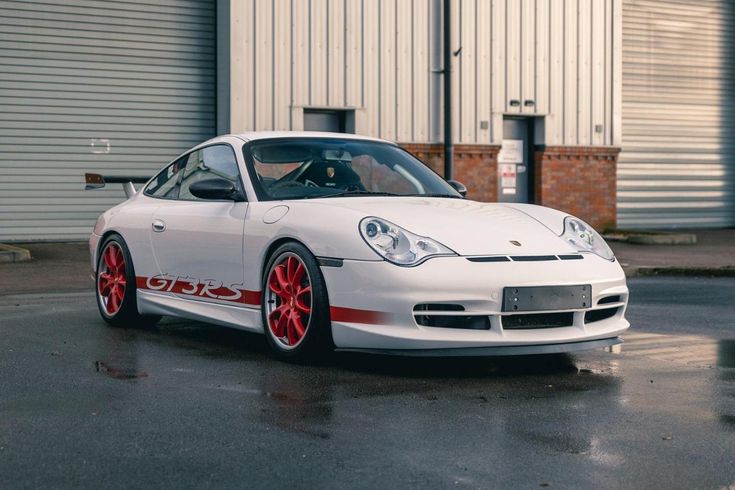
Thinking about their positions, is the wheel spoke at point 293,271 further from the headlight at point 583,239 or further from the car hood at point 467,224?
the headlight at point 583,239

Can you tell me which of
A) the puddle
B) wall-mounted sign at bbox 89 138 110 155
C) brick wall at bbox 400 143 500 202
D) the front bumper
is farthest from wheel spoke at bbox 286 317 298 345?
brick wall at bbox 400 143 500 202

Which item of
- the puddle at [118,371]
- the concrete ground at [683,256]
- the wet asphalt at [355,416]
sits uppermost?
the concrete ground at [683,256]

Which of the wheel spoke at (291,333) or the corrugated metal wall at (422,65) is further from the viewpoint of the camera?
the corrugated metal wall at (422,65)

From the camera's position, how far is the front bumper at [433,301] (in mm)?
6301

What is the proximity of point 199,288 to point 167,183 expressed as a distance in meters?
1.16

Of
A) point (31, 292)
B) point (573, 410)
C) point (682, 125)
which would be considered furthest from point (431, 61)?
point (573, 410)

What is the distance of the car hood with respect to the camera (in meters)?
6.55

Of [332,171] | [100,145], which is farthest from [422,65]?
[332,171]

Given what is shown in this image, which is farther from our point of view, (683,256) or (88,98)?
(88,98)

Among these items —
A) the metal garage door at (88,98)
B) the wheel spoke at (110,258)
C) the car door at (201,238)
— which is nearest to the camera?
the car door at (201,238)

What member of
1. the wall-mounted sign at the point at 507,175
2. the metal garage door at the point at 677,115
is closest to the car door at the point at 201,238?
the wall-mounted sign at the point at 507,175

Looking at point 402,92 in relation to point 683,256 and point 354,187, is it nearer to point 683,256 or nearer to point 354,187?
point 683,256

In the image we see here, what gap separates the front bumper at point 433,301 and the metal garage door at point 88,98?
42.6ft

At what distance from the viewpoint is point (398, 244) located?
6.49 meters
